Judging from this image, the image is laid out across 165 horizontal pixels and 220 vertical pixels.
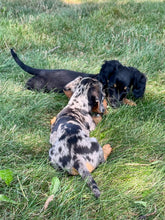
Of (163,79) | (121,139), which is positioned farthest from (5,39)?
(121,139)

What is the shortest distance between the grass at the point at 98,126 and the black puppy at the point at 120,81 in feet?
0.78

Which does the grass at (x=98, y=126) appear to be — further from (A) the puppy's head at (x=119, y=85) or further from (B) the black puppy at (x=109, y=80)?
(A) the puppy's head at (x=119, y=85)

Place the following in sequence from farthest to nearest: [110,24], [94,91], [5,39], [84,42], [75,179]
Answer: [110,24] < [84,42] < [5,39] < [94,91] < [75,179]

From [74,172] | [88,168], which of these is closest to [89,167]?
[88,168]

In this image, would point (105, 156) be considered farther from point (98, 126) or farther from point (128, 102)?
point (128, 102)

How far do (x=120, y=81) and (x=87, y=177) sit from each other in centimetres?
250

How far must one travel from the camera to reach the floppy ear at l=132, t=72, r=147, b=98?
15.4 ft

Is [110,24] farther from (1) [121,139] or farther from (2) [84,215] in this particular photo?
(2) [84,215]

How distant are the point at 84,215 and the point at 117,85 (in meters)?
2.80

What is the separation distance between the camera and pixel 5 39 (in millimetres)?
6250

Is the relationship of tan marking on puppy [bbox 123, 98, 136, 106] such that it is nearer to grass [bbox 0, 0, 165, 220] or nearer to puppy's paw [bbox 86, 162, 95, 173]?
grass [bbox 0, 0, 165, 220]

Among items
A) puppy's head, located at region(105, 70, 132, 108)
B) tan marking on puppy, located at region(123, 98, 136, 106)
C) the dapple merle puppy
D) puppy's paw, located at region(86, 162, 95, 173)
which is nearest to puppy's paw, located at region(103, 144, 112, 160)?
the dapple merle puppy

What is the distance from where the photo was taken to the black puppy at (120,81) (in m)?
4.72

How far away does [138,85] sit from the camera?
4.70 meters
